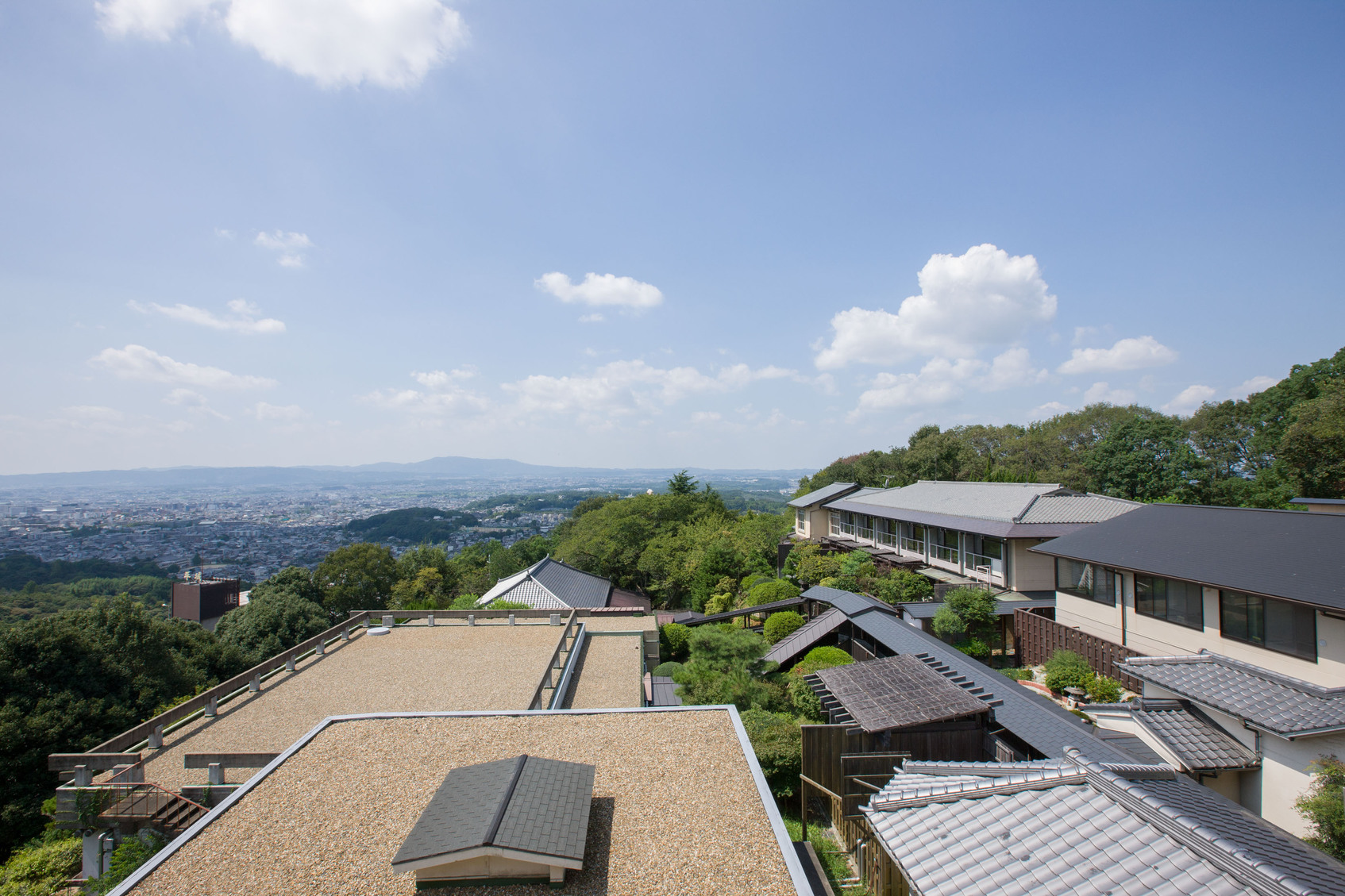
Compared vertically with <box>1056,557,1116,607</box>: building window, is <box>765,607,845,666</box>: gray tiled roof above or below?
below

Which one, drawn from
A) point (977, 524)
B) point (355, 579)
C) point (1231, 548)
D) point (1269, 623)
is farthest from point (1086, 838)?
point (355, 579)

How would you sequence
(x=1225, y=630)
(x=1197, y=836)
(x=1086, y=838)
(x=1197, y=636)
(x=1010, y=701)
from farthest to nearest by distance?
(x=1197, y=636) → (x=1225, y=630) → (x=1010, y=701) → (x=1086, y=838) → (x=1197, y=836)

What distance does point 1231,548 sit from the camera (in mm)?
12656

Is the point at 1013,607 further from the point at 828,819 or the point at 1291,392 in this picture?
the point at 1291,392

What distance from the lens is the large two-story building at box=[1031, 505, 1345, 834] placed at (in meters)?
7.86

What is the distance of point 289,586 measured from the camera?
3058 cm

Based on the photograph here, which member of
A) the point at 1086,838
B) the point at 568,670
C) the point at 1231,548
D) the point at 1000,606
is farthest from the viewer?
the point at 1000,606

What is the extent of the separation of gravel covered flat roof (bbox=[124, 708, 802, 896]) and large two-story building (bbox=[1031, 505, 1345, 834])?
6890 mm

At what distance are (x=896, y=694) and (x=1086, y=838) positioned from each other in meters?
5.76

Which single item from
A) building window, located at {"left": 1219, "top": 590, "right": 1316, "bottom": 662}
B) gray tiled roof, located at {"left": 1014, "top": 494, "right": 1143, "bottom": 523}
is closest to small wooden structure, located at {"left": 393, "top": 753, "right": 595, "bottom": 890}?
building window, located at {"left": 1219, "top": 590, "right": 1316, "bottom": 662}

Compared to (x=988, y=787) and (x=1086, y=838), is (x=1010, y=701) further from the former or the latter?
(x=1086, y=838)

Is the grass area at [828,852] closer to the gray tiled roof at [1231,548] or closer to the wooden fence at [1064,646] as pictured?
the wooden fence at [1064,646]

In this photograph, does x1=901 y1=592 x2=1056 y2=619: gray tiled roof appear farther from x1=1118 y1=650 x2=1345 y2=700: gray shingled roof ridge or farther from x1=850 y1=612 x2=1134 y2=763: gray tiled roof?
x1=1118 y1=650 x2=1345 y2=700: gray shingled roof ridge

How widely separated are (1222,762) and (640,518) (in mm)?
35973
